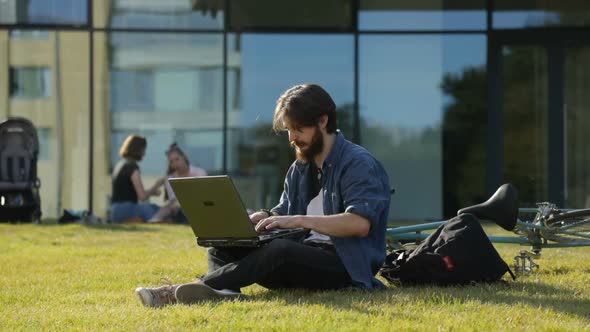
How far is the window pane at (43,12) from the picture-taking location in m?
16.2

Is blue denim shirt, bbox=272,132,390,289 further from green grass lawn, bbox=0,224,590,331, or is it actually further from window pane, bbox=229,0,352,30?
window pane, bbox=229,0,352,30

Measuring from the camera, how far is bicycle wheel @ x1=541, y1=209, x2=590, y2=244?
24.0 feet

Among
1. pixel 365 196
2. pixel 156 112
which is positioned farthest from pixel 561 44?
pixel 365 196

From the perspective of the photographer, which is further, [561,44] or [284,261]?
[561,44]

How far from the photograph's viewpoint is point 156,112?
16.4 metres

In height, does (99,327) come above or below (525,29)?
below

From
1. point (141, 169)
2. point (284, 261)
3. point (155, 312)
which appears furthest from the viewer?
point (141, 169)

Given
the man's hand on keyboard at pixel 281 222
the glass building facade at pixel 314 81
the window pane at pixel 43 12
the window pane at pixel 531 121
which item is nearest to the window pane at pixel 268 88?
the glass building facade at pixel 314 81

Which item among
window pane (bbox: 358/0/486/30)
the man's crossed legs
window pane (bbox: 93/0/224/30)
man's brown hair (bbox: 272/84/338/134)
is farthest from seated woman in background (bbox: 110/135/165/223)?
man's brown hair (bbox: 272/84/338/134)

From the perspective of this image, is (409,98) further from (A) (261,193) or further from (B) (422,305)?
(B) (422,305)

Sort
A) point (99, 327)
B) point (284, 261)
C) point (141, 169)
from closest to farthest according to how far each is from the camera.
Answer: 1. point (99, 327)
2. point (284, 261)
3. point (141, 169)

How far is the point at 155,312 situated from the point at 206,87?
1130cm

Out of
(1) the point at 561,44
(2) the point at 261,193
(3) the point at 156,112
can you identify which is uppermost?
(1) the point at 561,44

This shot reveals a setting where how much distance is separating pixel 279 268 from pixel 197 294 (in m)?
0.52
